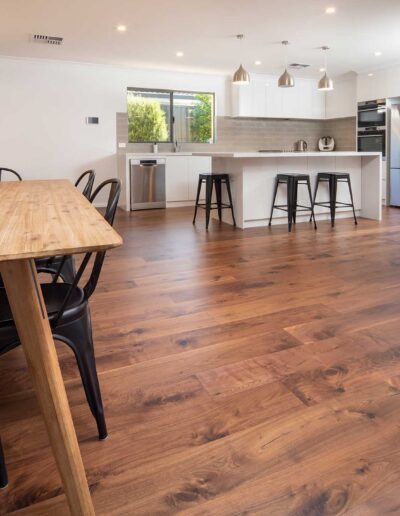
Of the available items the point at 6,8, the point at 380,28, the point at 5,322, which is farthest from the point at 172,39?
the point at 5,322

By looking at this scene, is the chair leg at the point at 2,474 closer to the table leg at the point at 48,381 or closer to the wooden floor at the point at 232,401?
the wooden floor at the point at 232,401

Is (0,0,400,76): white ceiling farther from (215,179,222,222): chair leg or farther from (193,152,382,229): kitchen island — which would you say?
(215,179,222,222): chair leg

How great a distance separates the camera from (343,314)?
103 inches

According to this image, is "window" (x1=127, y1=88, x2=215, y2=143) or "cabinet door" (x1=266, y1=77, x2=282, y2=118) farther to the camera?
"cabinet door" (x1=266, y1=77, x2=282, y2=118)

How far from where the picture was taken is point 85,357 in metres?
1.47

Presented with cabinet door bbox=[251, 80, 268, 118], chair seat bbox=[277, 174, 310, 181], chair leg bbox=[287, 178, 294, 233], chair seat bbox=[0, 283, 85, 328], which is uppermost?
cabinet door bbox=[251, 80, 268, 118]

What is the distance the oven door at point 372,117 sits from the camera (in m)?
7.63

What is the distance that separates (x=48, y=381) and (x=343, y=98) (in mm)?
8868

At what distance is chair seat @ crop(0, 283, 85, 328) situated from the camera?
4.62 ft

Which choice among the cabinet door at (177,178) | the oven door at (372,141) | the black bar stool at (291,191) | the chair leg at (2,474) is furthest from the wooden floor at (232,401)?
the oven door at (372,141)

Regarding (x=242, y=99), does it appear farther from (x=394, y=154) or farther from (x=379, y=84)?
(x=394, y=154)

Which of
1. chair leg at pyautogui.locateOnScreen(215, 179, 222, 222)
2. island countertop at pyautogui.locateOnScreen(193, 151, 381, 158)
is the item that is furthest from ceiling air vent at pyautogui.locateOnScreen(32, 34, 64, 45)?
chair leg at pyautogui.locateOnScreen(215, 179, 222, 222)

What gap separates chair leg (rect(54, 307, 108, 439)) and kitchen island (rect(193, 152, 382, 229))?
3817mm

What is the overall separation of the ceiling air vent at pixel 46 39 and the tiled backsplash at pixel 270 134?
7.49 feet
